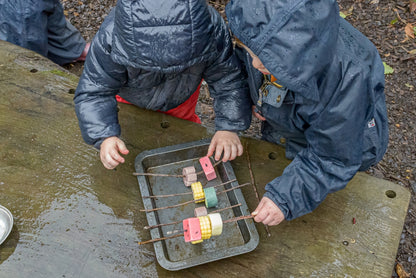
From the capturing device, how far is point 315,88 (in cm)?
137

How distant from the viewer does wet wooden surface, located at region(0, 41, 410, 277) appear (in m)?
1.65

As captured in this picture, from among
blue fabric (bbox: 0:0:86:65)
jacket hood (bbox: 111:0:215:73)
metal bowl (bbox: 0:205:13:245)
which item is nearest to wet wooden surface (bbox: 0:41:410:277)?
→ metal bowl (bbox: 0:205:13:245)

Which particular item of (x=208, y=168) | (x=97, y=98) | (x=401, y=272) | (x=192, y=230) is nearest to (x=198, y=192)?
(x=208, y=168)

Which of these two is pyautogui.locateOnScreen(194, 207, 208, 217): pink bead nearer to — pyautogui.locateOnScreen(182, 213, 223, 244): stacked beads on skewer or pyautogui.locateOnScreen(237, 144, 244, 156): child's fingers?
pyautogui.locateOnScreen(182, 213, 223, 244): stacked beads on skewer

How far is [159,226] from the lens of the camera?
1722 mm

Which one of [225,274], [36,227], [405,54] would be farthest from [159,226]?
[405,54]

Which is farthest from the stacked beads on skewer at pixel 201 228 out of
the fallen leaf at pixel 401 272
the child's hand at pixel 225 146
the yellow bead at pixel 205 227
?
the fallen leaf at pixel 401 272

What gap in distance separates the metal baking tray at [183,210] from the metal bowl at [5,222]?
2.02 ft

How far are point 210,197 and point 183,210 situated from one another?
16 centimetres

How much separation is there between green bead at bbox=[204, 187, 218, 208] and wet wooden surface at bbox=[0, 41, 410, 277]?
194mm

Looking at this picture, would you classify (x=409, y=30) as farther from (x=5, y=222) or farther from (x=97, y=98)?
(x=5, y=222)

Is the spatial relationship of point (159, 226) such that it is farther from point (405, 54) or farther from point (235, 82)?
point (405, 54)

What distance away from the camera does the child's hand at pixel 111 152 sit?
1829 millimetres

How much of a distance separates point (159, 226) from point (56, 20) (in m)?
2.45
